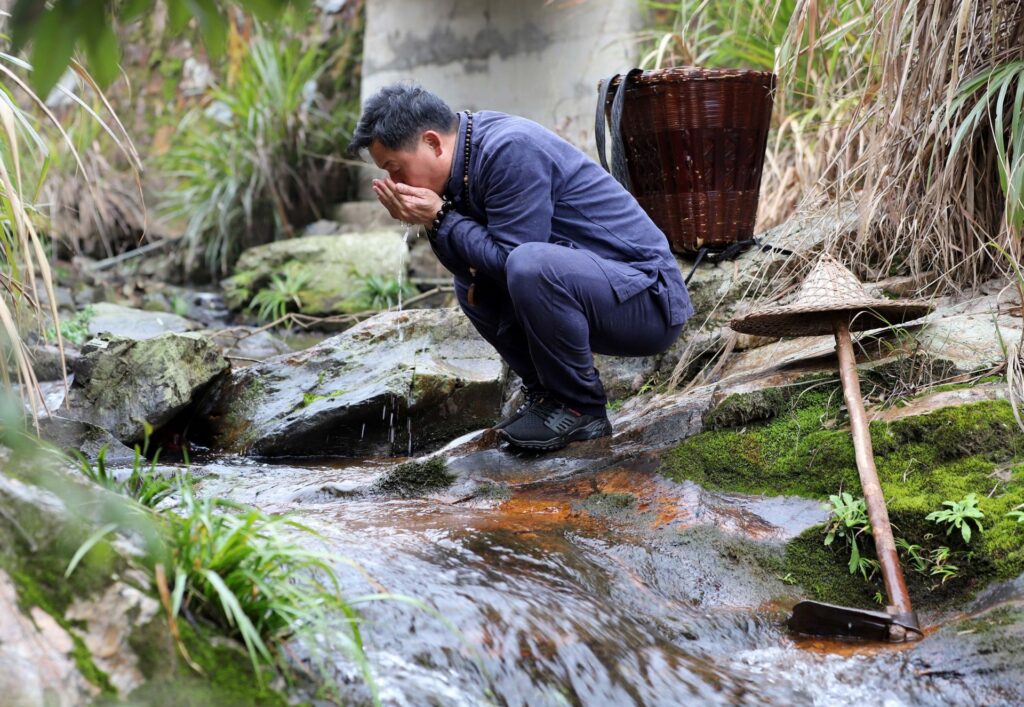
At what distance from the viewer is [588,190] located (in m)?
3.08

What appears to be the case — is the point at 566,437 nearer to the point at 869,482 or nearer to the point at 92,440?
the point at 869,482

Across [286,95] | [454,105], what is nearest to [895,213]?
[454,105]

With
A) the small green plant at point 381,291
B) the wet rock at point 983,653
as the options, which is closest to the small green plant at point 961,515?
the wet rock at point 983,653


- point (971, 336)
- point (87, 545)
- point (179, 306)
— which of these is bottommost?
point (179, 306)

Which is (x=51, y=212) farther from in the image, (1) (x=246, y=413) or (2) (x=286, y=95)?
(1) (x=246, y=413)

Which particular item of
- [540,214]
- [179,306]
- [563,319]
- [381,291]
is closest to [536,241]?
[540,214]

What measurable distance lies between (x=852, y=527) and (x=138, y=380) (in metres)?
2.64

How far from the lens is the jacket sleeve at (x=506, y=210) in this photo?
288cm

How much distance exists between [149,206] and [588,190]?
7091 millimetres

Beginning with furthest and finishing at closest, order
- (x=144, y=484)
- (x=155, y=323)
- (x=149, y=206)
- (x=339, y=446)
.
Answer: (x=149, y=206) → (x=155, y=323) → (x=339, y=446) → (x=144, y=484)

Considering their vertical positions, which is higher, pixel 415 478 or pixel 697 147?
pixel 697 147

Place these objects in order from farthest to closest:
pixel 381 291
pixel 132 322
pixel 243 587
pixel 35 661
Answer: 1. pixel 381 291
2. pixel 132 322
3. pixel 243 587
4. pixel 35 661

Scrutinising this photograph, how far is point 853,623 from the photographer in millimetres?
2125

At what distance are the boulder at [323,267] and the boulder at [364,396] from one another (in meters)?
2.31
